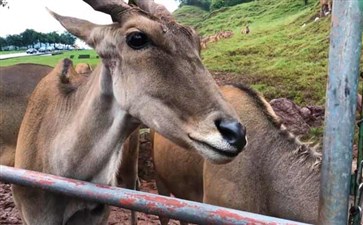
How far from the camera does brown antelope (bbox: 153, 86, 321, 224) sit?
3.28 meters

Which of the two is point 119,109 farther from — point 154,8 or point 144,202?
point 144,202

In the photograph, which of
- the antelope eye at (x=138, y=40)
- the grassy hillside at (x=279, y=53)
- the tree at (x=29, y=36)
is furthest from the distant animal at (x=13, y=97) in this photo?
the grassy hillside at (x=279, y=53)

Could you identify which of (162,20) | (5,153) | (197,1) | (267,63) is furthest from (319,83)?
(197,1)

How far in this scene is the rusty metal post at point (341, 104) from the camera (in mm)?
1578

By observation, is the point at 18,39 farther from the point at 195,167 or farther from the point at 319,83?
the point at 195,167

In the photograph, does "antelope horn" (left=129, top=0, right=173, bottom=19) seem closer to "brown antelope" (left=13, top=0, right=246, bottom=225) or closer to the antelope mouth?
"brown antelope" (left=13, top=0, right=246, bottom=225)

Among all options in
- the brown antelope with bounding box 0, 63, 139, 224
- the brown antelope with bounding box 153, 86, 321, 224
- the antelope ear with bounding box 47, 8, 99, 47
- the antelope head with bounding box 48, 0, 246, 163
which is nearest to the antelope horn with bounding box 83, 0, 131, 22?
the antelope head with bounding box 48, 0, 246, 163

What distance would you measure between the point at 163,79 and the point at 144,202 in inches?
29.8

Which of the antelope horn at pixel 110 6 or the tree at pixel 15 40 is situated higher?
the tree at pixel 15 40

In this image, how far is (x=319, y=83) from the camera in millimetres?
10953

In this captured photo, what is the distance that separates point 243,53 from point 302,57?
13.9 feet

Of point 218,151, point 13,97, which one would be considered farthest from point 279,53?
point 218,151

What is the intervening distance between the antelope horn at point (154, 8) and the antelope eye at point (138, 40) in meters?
0.22

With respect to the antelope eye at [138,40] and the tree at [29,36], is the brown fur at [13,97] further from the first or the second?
the tree at [29,36]
